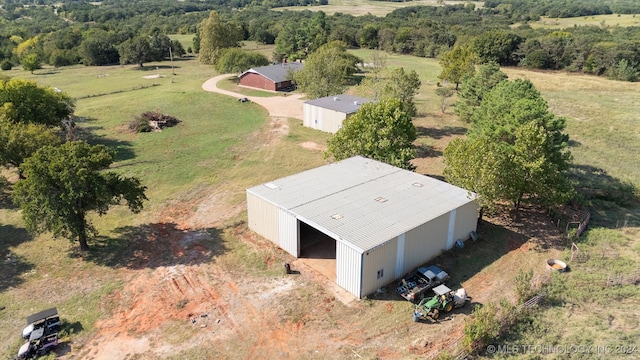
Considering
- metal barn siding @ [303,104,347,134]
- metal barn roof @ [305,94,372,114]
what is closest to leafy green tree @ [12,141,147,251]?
metal barn siding @ [303,104,347,134]

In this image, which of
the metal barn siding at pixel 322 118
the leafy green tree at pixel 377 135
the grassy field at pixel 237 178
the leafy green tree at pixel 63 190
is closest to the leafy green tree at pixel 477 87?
the grassy field at pixel 237 178

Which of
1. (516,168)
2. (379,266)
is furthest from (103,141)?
(516,168)

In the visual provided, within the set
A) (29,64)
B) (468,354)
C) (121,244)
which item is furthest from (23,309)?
(29,64)

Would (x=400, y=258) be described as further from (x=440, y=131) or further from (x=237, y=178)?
(x=440, y=131)

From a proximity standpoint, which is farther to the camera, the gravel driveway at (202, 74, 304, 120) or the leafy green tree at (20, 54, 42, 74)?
the leafy green tree at (20, 54, 42, 74)

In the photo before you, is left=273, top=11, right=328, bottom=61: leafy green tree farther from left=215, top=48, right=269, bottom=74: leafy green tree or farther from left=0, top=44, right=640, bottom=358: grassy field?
left=0, top=44, right=640, bottom=358: grassy field
